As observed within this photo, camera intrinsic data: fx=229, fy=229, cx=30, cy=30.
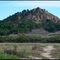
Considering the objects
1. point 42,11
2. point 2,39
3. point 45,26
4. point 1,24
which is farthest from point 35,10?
point 2,39

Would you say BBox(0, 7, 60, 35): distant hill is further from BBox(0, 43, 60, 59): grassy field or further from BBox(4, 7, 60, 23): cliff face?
BBox(0, 43, 60, 59): grassy field

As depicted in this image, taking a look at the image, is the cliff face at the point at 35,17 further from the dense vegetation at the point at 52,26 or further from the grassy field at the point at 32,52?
the grassy field at the point at 32,52

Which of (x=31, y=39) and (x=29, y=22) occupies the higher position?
(x=31, y=39)

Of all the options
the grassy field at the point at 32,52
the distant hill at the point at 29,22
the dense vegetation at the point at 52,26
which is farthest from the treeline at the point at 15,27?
the grassy field at the point at 32,52

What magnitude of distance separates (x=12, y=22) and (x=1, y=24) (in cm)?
310

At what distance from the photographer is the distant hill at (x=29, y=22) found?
55.0 metres

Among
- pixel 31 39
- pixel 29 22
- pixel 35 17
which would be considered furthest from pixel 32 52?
pixel 35 17

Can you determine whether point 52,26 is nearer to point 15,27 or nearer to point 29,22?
point 29,22

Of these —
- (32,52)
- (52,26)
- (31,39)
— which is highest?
(32,52)

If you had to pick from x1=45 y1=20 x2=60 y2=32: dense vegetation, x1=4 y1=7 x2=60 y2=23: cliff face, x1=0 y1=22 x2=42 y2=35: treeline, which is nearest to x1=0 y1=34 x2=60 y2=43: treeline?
x1=0 y1=22 x2=42 y2=35: treeline

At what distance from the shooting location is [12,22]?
57.5 metres

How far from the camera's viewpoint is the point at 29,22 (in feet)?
193

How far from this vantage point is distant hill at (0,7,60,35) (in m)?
55.0

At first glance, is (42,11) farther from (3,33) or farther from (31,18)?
(3,33)
